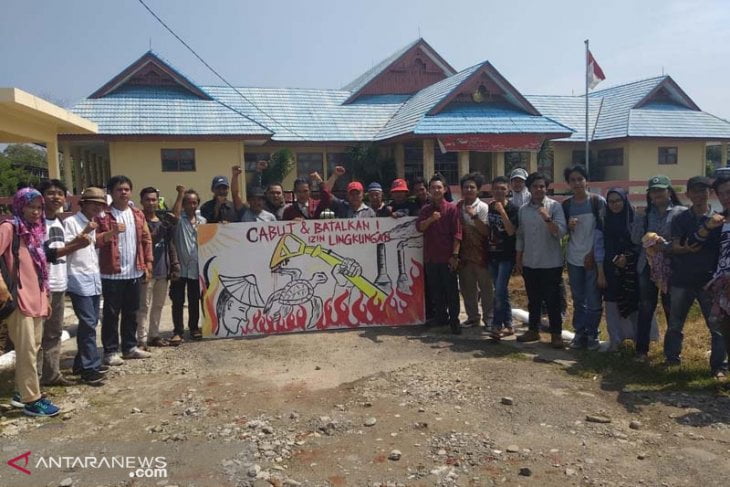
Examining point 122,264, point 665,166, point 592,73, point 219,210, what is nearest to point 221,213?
point 219,210

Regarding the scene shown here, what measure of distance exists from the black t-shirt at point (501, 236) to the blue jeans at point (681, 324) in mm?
1685

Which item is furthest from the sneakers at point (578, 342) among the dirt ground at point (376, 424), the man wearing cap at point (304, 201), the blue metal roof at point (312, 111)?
the blue metal roof at point (312, 111)

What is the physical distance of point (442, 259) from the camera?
20.5 ft

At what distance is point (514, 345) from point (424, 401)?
1882mm

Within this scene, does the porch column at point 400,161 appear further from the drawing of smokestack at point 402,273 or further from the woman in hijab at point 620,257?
the woman in hijab at point 620,257

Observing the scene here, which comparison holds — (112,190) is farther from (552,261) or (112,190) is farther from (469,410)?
(552,261)

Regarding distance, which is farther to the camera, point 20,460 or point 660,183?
point 660,183

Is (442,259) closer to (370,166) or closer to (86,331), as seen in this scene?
(86,331)

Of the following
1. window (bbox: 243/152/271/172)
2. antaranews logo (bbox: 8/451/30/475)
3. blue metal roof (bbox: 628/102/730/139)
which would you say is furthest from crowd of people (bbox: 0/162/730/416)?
blue metal roof (bbox: 628/102/730/139)

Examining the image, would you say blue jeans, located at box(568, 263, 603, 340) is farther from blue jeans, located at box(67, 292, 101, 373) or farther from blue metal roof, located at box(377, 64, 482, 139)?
blue metal roof, located at box(377, 64, 482, 139)

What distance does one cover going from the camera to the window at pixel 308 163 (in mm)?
20109

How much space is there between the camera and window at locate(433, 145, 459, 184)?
20125 mm

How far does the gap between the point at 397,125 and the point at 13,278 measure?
53.9 feet

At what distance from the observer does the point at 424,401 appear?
4.36 metres
